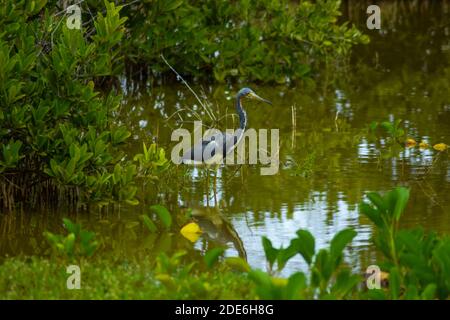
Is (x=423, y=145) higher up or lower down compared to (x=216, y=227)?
higher up

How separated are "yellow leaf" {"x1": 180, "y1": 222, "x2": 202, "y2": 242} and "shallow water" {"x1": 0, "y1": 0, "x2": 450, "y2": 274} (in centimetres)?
5

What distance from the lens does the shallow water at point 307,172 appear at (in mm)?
8477

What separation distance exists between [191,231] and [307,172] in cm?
200

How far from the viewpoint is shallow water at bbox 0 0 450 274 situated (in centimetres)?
848

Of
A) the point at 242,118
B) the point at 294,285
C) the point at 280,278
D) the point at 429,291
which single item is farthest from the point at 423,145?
the point at 294,285

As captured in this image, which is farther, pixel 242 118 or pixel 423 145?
pixel 423 145

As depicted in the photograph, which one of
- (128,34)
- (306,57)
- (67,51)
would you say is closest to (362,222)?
(67,51)

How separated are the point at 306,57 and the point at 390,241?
9.92m

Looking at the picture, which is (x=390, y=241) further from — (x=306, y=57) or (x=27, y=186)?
(x=306, y=57)

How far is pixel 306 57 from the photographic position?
53.8 ft

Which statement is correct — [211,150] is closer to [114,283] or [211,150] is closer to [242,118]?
[242,118]

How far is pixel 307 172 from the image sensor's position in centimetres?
1035

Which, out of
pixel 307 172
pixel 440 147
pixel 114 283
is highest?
pixel 440 147

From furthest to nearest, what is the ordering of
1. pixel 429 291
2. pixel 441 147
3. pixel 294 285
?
pixel 441 147 < pixel 429 291 < pixel 294 285
